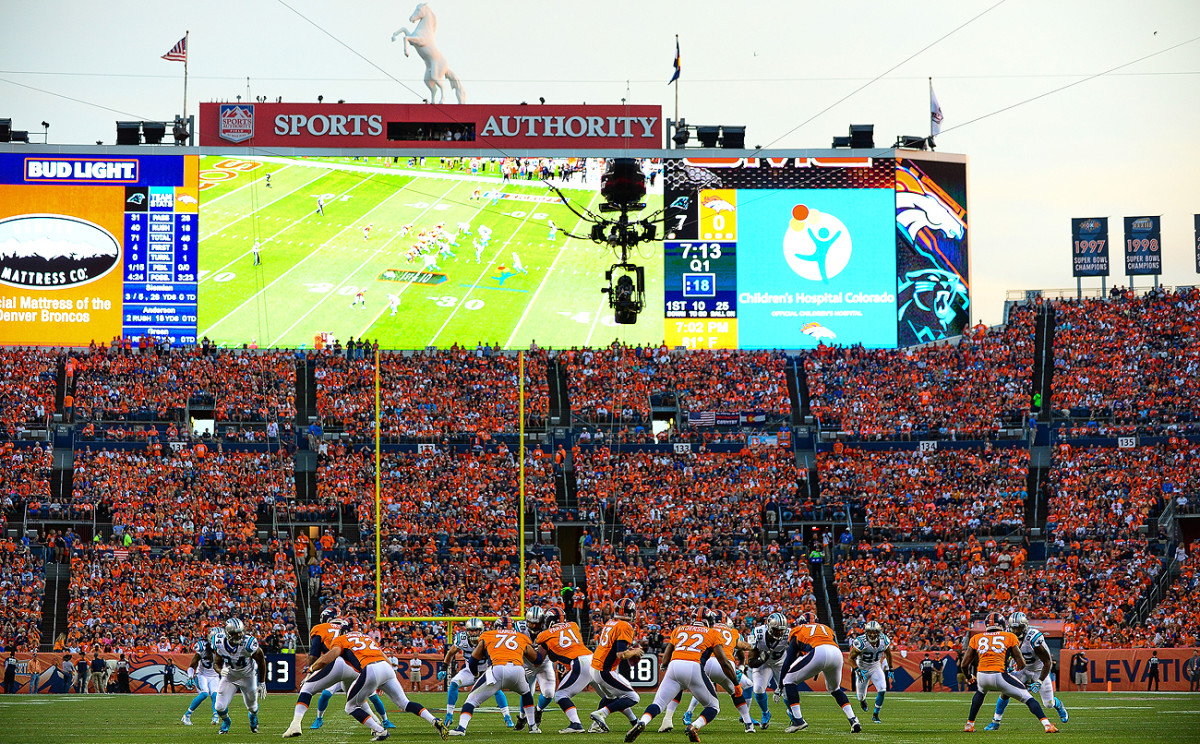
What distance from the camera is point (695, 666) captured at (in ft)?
53.9

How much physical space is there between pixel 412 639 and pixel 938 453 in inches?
714

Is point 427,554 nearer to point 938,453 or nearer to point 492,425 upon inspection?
point 492,425

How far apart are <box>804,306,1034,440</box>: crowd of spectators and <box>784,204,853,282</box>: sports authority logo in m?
2.82

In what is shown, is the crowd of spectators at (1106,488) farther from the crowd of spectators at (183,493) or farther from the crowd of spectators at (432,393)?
the crowd of spectators at (183,493)

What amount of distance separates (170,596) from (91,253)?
16292 mm

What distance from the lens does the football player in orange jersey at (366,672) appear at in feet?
54.3

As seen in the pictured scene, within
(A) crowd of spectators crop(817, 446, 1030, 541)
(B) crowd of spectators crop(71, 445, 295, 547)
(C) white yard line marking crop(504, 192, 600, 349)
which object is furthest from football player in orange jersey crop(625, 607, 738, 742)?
(C) white yard line marking crop(504, 192, 600, 349)

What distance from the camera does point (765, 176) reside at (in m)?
49.8

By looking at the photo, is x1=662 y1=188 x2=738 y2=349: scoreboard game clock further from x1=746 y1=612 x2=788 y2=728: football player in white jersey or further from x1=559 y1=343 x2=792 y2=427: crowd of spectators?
x1=746 y1=612 x2=788 y2=728: football player in white jersey

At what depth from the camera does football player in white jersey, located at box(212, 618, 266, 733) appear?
18.7 meters

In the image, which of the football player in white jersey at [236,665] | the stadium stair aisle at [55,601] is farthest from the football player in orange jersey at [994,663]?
the stadium stair aisle at [55,601]

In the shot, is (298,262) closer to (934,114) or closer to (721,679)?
(934,114)

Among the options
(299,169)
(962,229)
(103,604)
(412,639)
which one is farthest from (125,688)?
(962,229)

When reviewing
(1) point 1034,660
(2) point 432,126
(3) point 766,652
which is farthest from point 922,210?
(3) point 766,652
